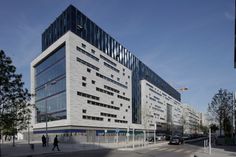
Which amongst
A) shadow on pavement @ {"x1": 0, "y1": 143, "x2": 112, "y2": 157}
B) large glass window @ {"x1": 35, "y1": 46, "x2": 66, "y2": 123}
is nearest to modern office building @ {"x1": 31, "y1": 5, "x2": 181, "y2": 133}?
large glass window @ {"x1": 35, "y1": 46, "x2": 66, "y2": 123}

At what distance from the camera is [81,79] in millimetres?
63031

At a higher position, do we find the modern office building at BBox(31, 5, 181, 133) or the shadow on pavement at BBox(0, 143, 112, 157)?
the modern office building at BBox(31, 5, 181, 133)

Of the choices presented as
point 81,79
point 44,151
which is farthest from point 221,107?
point 44,151

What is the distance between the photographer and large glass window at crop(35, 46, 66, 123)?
2512 inches

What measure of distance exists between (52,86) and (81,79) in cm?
1022

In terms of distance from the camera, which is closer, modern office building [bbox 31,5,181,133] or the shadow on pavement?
the shadow on pavement

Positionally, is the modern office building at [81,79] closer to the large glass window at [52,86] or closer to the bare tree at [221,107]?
the large glass window at [52,86]

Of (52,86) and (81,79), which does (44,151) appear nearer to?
(81,79)

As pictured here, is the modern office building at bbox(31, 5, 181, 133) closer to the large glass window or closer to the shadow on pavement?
the large glass window

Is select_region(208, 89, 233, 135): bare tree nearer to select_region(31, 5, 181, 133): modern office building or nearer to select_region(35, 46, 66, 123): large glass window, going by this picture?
select_region(31, 5, 181, 133): modern office building

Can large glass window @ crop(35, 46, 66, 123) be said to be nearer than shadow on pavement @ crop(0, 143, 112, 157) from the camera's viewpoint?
No

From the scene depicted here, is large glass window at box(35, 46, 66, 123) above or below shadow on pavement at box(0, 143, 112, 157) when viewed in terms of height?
above

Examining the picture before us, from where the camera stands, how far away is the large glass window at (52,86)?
63800mm

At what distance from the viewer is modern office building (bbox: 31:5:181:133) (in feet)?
202
